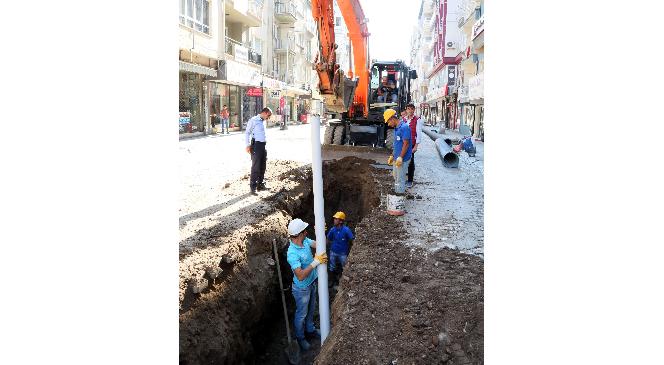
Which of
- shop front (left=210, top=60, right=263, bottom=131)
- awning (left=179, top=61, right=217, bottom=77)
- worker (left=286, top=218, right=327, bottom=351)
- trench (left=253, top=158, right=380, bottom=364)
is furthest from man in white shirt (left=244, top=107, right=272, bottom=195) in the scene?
shop front (left=210, top=60, right=263, bottom=131)

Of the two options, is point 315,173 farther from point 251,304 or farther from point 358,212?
point 358,212

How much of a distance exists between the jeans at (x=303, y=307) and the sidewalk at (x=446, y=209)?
140cm

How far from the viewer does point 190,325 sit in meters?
4.59

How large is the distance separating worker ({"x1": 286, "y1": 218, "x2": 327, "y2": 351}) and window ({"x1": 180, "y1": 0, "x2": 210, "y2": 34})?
14.0 metres

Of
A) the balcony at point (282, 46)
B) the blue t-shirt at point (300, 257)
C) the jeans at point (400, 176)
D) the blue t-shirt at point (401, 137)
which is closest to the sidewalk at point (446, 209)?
the jeans at point (400, 176)

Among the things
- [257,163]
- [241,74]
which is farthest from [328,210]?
[241,74]

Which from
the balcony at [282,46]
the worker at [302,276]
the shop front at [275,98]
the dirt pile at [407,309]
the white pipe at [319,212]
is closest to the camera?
the dirt pile at [407,309]

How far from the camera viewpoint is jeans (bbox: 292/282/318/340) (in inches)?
213

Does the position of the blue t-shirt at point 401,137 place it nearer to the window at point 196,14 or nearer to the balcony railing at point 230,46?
the window at point 196,14

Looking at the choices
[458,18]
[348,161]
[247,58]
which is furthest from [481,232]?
[458,18]

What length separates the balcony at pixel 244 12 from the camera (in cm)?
2270

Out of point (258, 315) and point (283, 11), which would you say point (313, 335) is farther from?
point (283, 11)

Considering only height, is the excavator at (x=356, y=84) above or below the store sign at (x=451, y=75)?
below
